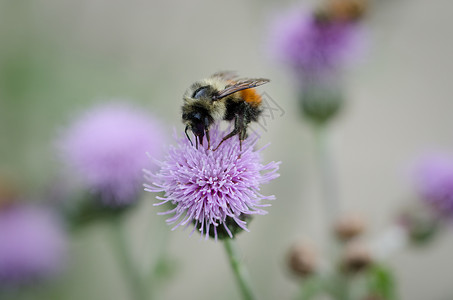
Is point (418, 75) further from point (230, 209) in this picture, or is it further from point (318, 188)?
point (230, 209)

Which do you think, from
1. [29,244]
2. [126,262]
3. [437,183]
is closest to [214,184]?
[126,262]

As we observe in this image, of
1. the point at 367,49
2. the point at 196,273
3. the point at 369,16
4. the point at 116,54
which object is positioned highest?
the point at 116,54

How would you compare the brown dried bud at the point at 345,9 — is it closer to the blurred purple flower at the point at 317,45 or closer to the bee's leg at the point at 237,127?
the blurred purple flower at the point at 317,45

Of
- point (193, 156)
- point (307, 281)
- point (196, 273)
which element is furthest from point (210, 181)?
point (196, 273)

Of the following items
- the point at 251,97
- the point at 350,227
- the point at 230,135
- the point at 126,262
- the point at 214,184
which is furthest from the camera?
the point at 126,262

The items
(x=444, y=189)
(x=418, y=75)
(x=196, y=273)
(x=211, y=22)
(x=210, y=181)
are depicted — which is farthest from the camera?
(x=211, y=22)

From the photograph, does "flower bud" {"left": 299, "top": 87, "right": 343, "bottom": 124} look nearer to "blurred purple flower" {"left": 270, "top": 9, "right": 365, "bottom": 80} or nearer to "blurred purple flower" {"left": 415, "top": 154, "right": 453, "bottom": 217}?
"blurred purple flower" {"left": 270, "top": 9, "right": 365, "bottom": 80}

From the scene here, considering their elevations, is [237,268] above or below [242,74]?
below

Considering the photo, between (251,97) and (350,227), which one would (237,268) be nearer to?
(251,97)
